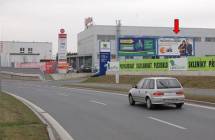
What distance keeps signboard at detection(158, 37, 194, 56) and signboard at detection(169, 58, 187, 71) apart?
15929mm

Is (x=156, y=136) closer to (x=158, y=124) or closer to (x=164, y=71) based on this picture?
(x=158, y=124)

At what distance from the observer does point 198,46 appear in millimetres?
111938

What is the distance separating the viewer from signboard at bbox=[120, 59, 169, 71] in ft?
161

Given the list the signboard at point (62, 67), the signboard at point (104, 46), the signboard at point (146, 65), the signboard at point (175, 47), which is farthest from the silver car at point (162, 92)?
the signboard at point (62, 67)

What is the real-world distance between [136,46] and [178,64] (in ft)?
70.4

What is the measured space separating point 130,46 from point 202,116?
49.7 metres

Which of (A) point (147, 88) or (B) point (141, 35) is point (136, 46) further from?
(B) point (141, 35)

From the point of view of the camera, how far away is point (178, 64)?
46406mm

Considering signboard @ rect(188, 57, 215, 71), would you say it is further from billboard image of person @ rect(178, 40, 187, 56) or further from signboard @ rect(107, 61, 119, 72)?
billboard image of person @ rect(178, 40, 187, 56)

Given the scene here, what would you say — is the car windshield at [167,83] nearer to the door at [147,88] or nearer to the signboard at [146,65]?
the door at [147,88]

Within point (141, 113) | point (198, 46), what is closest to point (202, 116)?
point (141, 113)

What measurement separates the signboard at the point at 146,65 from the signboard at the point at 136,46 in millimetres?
5235

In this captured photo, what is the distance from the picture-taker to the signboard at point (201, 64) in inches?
1588

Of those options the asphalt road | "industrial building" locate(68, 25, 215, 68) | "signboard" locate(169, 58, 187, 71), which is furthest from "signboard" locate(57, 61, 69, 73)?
the asphalt road
